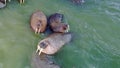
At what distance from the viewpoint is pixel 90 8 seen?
12117mm

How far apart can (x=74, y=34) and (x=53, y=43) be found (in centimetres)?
102

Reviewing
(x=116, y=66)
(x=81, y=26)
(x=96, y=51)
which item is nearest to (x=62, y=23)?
(x=81, y=26)

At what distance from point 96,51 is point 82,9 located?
6.71 feet

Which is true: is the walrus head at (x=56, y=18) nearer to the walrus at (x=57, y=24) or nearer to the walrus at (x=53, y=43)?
the walrus at (x=57, y=24)

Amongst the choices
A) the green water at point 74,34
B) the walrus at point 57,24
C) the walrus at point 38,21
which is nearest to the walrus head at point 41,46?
the green water at point 74,34

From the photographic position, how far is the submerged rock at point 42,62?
9.84 meters

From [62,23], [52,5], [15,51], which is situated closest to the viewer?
[15,51]

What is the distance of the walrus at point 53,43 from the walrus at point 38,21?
1.37 feet

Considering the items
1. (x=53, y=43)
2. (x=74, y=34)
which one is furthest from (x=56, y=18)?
(x=53, y=43)

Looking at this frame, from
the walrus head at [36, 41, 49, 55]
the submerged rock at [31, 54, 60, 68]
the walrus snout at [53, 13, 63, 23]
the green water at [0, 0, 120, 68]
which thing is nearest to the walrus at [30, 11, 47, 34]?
the green water at [0, 0, 120, 68]

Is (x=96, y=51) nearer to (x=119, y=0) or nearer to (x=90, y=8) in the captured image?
(x=90, y=8)

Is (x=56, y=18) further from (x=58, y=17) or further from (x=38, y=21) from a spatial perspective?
(x=38, y=21)

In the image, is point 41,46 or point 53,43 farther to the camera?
point 53,43

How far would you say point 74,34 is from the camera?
36.4 ft
